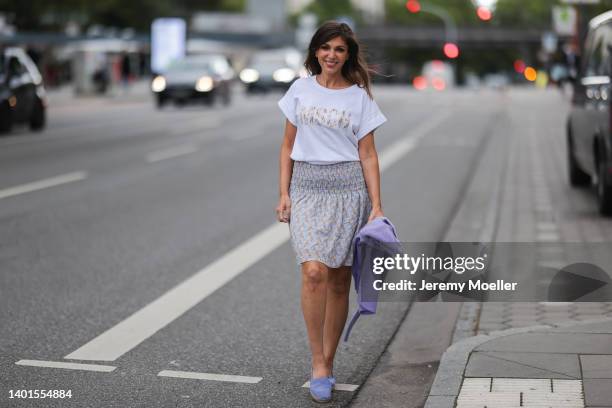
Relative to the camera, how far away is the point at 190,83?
126 feet

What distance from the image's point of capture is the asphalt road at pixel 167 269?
5.67 meters

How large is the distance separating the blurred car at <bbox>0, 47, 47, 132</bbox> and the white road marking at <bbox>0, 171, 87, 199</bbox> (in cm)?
876

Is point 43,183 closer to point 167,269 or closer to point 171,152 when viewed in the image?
point 171,152

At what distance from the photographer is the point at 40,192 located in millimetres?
13773

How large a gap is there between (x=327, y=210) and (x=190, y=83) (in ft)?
111

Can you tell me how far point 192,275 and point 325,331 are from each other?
3.18 m

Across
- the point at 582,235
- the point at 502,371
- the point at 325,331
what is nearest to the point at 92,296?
the point at 325,331

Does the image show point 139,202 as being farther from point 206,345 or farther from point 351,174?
point 351,174

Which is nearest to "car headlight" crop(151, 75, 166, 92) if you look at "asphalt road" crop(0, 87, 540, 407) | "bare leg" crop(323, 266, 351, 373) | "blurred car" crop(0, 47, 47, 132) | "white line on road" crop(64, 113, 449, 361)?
"blurred car" crop(0, 47, 47, 132)

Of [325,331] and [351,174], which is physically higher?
[351,174]

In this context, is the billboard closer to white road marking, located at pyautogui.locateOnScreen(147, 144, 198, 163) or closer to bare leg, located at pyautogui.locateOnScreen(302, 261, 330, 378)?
white road marking, located at pyautogui.locateOnScreen(147, 144, 198, 163)

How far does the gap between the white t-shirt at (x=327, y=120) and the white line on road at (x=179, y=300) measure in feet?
5.37

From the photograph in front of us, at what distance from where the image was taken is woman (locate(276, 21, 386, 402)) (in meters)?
5.15

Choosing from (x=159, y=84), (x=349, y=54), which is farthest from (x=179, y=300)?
(x=159, y=84)
